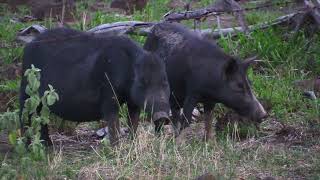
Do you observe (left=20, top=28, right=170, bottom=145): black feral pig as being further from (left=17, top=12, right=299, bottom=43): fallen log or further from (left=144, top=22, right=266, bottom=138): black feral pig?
(left=17, top=12, right=299, bottom=43): fallen log

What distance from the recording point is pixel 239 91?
8.34m

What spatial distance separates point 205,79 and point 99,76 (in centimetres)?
111

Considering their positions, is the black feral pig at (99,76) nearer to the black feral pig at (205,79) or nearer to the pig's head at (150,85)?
the pig's head at (150,85)

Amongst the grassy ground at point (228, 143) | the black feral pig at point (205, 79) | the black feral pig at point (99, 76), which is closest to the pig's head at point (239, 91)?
the black feral pig at point (205, 79)

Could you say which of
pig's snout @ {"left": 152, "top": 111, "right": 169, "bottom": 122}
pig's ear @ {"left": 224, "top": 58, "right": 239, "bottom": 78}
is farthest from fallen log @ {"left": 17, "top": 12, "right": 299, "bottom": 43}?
pig's snout @ {"left": 152, "top": 111, "right": 169, "bottom": 122}

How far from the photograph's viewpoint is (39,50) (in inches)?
322

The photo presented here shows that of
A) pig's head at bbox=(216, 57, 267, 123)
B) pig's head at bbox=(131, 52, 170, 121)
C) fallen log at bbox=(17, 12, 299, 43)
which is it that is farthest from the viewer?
fallen log at bbox=(17, 12, 299, 43)

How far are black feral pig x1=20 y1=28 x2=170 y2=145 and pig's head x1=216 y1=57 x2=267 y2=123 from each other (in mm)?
881

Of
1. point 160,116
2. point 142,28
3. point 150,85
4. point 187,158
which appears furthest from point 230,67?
point 142,28

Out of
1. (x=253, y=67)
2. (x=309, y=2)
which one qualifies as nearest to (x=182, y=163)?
(x=253, y=67)

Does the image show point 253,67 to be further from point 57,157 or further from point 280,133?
point 57,157

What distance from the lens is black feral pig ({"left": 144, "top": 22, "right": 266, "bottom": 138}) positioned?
8.30 metres

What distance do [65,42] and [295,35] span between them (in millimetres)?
3979

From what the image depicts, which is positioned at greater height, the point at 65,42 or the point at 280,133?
the point at 65,42
